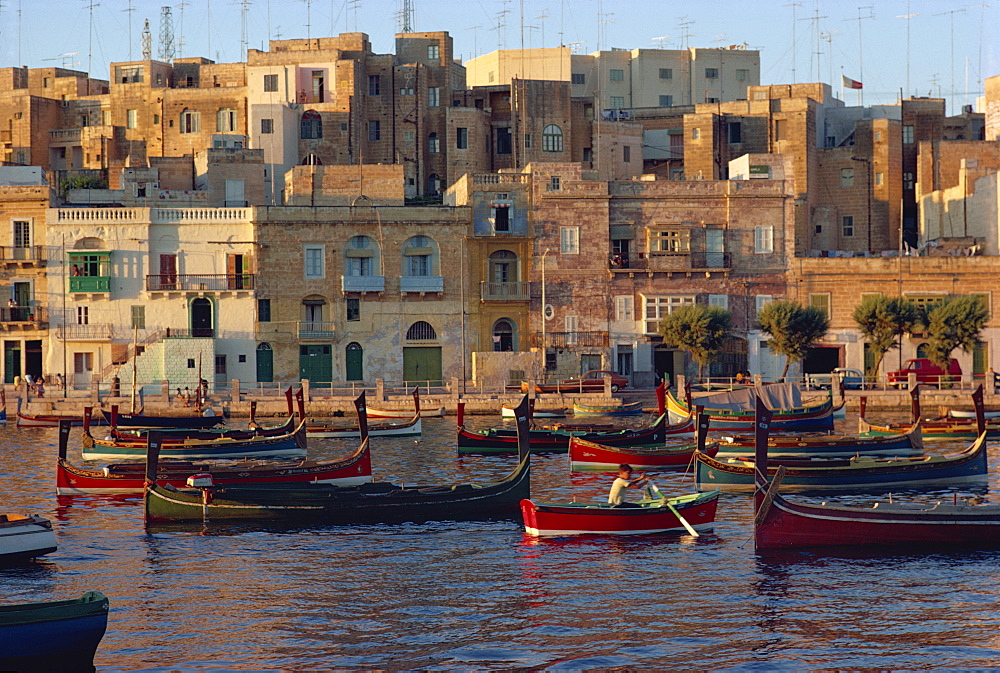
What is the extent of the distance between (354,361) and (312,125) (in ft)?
69.3

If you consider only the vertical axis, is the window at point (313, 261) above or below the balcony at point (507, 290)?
above

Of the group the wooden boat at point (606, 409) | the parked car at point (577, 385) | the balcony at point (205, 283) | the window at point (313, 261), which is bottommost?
the wooden boat at point (606, 409)

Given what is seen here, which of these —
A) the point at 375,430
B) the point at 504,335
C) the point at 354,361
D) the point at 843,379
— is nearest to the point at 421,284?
the point at 504,335

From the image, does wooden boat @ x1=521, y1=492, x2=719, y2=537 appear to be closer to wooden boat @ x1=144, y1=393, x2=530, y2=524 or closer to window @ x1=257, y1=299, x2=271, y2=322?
wooden boat @ x1=144, y1=393, x2=530, y2=524

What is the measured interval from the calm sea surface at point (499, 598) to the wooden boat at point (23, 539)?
328 millimetres

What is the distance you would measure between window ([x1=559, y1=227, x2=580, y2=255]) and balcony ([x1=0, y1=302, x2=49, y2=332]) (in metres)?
25.3

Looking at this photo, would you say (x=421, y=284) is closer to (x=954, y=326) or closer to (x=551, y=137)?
(x=551, y=137)

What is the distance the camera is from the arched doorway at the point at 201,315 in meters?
65.0

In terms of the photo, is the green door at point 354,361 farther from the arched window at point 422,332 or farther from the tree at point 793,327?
the tree at point 793,327

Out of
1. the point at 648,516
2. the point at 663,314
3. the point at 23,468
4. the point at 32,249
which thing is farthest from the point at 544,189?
the point at 648,516

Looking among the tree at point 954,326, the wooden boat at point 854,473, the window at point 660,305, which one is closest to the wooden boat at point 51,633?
the wooden boat at point 854,473

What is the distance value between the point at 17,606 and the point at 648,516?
48.6 feet

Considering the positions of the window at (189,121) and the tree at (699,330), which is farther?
the window at (189,121)

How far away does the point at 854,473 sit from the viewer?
34.8 metres
